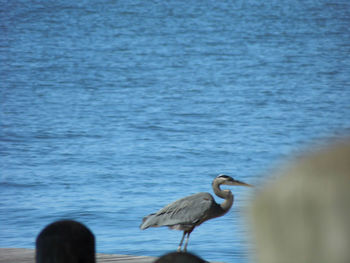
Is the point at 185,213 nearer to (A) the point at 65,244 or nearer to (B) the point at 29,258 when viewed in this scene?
(B) the point at 29,258

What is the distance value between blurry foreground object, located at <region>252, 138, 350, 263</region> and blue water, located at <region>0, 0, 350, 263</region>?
173 inches

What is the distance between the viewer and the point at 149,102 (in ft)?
44.5

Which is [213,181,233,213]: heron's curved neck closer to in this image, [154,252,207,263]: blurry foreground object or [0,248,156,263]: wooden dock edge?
[0,248,156,263]: wooden dock edge

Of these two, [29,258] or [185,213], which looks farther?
[185,213]

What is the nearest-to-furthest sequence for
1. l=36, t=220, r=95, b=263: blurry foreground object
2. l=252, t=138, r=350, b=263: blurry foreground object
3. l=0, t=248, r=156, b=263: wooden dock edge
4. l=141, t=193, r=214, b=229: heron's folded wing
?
l=252, t=138, r=350, b=263: blurry foreground object
l=36, t=220, r=95, b=263: blurry foreground object
l=0, t=248, r=156, b=263: wooden dock edge
l=141, t=193, r=214, b=229: heron's folded wing

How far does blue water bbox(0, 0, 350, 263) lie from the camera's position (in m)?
6.89

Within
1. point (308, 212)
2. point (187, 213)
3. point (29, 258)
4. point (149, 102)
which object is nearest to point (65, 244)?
point (308, 212)

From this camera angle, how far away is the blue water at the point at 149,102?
689 cm

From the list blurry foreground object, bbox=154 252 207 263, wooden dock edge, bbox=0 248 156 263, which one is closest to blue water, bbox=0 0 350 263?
wooden dock edge, bbox=0 248 156 263

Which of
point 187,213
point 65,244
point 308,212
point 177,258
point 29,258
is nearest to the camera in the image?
point 308,212

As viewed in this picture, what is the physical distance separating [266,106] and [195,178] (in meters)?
5.38

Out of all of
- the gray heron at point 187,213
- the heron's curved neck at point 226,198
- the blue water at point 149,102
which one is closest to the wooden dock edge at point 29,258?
the gray heron at point 187,213

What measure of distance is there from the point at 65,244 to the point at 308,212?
0.37 m

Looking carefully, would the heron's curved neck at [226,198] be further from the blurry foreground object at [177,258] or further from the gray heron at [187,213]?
the blurry foreground object at [177,258]
